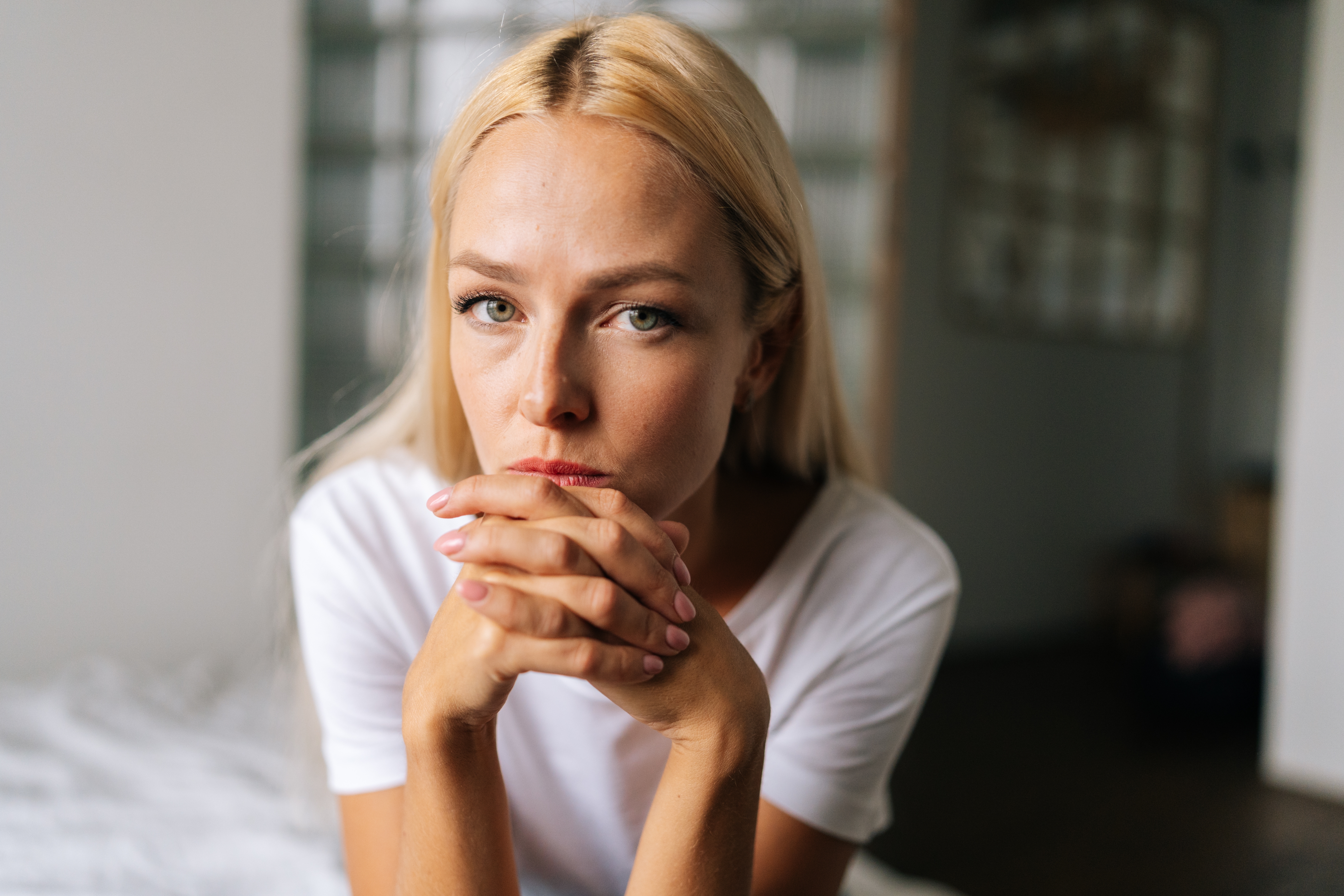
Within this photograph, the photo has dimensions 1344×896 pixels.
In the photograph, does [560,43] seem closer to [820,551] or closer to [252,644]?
[820,551]

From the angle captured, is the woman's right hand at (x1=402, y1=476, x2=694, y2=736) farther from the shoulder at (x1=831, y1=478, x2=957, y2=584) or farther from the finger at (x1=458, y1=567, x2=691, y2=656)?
the shoulder at (x1=831, y1=478, x2=957, y2=584)

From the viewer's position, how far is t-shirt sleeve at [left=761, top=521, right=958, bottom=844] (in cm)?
96

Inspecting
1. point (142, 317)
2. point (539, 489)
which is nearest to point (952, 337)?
point (142, 317)

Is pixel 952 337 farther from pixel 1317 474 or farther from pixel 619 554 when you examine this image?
pixel 619 554

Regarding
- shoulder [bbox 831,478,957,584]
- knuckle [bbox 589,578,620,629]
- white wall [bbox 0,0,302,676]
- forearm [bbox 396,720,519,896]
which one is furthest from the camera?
white wall [bbox 0,0,302,676]

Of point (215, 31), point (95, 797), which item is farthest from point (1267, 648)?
point (215, 31)

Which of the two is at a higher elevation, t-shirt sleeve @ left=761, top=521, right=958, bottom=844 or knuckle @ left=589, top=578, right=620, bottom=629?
knuckle @ left=589, top=578, right=620, bottom=629

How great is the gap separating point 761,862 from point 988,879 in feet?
4.00

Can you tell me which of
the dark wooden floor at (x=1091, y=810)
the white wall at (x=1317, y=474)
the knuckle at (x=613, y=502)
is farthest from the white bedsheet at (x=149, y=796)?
the white wall at (x=1317, y=474)

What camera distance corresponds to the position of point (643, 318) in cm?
79

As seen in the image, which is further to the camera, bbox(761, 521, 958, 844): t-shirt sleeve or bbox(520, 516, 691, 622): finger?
bbox(761, 521, 958, 844): t-shirt sleeve

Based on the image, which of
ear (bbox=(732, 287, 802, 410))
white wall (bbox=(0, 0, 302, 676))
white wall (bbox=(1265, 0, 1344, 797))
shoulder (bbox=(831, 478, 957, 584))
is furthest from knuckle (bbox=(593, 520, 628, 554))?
white wall (bbox=(1265, 0, 1344, 797))

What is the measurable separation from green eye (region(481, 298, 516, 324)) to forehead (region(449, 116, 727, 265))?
0.17 ft

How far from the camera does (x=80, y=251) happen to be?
6.56ft
